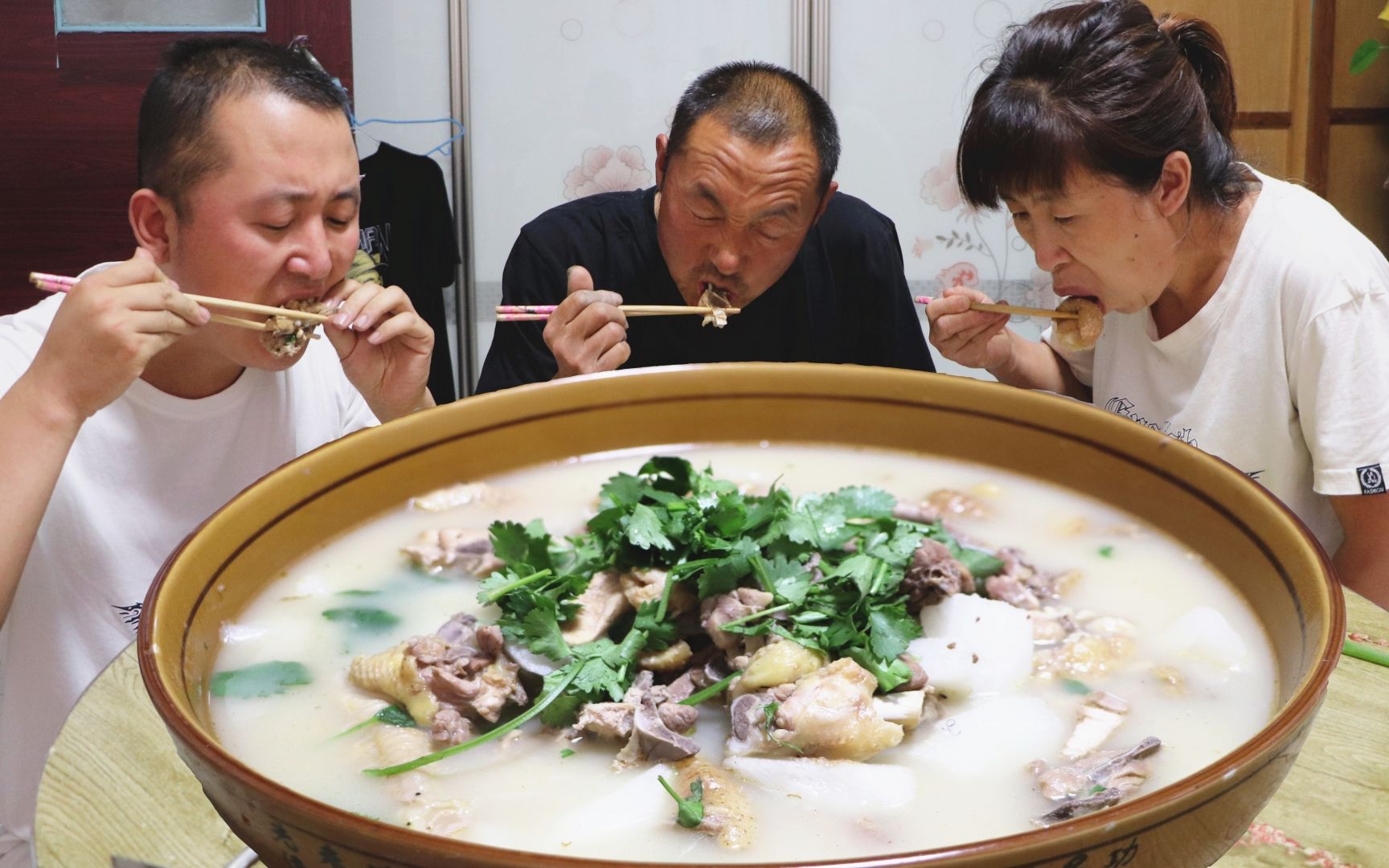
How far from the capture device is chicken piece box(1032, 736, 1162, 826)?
2.97ft

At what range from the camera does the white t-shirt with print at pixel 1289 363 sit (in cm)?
187

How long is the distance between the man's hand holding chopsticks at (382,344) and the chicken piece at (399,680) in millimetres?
656

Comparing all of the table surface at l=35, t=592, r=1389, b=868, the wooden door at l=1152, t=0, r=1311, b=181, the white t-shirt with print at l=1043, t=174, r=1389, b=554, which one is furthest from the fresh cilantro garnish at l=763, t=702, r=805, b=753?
the wooden door at l=1152, t=0, r=1311, b=181

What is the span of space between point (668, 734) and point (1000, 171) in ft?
4.33

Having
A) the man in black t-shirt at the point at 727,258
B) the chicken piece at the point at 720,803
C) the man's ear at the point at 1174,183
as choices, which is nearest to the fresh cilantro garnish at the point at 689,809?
the chicken piece at the point at 720,803

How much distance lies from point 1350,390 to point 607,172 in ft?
10.5

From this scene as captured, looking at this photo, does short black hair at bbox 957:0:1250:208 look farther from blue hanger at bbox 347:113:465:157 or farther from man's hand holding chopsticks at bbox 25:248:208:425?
blue hanger at bbox 347:113:465:157

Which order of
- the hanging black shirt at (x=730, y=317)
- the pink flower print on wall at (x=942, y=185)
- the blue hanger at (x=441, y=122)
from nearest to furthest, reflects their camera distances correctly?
the hanging black shirt at (x=730, y=317)
the blue hanger at (x=441, y=122)
the pink flower print on wall at (x=942, y=185)

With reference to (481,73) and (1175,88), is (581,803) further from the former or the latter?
(481,73)

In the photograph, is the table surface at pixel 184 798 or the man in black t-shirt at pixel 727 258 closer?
the table surface at pixel 184 798

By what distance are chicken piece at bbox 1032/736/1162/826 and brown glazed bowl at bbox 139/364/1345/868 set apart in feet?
0.45

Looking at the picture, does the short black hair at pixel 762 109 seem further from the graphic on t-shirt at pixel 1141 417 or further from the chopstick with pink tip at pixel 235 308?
the chopstick with pink tip at pixel 235 308

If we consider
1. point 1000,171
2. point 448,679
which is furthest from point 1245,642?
point 1000,171

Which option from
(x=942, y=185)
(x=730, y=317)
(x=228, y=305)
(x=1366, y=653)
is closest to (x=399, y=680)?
(x=228, y=305)
